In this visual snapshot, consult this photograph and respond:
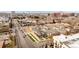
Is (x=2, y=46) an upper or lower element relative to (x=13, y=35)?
lower

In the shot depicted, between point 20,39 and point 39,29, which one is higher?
point 39,29
